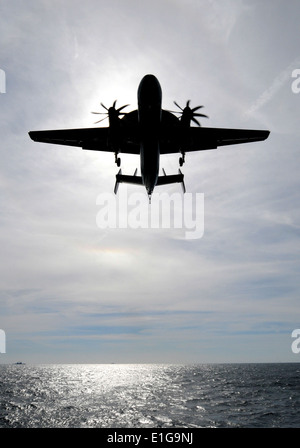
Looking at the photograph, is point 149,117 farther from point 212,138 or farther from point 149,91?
point 212,138

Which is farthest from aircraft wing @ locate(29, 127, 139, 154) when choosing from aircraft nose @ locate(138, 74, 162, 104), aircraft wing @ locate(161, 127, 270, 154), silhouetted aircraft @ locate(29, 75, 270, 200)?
aircraft nose @ locate(138, 74, 162, 104)

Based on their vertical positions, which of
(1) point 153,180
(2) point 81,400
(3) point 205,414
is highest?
(1) point 153,180

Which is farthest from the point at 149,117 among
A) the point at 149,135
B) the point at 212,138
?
the point at 212,138

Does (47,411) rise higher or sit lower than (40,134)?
lower

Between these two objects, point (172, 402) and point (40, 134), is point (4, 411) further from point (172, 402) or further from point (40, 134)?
point (40, 134)

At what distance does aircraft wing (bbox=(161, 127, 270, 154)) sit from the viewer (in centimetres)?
2970

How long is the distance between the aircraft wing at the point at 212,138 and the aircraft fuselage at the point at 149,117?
3.09 metres

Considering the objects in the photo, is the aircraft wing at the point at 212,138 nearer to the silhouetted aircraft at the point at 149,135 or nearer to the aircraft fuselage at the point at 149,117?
the silhouetted aircraft at the point at 149,135

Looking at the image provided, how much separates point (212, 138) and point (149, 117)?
27.8ft
